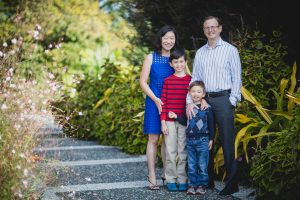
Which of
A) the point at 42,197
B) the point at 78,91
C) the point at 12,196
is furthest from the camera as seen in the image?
the point at 78,91

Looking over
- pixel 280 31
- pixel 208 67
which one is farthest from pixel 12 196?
pixel 280 31

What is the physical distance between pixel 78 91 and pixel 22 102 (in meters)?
5.39

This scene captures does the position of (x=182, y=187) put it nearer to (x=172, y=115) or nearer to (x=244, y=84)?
(x=172, y=115)

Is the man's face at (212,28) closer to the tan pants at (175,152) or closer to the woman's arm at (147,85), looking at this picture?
the woman's arm at (147,85)

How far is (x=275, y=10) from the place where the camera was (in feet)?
18.9

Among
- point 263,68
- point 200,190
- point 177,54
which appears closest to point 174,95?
point 177,54

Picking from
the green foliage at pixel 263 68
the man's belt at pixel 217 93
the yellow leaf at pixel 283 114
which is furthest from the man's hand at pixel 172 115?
the green foliage at pixel 263 68

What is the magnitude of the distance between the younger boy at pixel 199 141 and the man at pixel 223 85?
0.26 ft

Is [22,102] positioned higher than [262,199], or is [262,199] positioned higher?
[22,102]

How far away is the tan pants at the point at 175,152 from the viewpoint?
4828 mm

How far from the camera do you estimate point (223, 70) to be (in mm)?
4621

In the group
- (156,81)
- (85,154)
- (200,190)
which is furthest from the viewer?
(85,154)

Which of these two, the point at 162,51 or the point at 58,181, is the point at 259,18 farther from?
the point at 58,181

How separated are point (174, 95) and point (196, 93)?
0.92 feet
